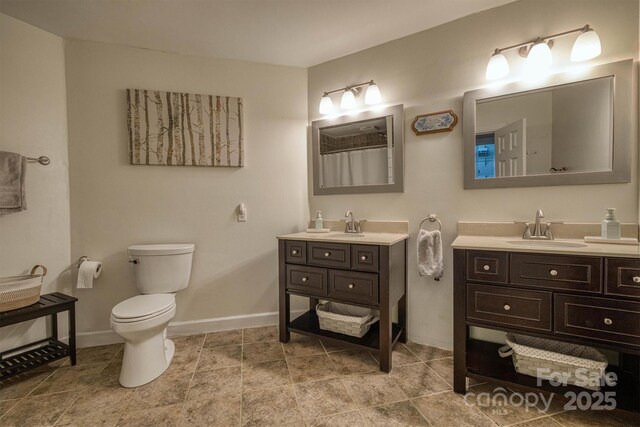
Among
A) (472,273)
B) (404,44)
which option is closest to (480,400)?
(472,273)

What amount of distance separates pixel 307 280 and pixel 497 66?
72.8 inches

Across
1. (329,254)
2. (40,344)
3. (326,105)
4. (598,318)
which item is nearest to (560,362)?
(598,318)

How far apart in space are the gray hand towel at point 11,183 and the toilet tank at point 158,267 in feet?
2.21

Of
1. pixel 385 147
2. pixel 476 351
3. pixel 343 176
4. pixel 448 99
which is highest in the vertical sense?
pixel 448 99

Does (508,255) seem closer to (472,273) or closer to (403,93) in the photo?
(472,273)

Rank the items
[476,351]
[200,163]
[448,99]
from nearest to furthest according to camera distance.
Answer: [476,351]
[448,99]
[200,163]

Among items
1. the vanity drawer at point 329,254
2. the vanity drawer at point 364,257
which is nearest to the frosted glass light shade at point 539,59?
the vanity drawer at point 364,257

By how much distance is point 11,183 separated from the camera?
167 centimetres

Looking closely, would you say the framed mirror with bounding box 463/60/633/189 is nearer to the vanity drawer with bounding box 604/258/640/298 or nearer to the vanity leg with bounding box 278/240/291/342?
the vanity drawer with bounding box 604/258/640/298

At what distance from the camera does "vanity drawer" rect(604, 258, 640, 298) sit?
3.65 ft

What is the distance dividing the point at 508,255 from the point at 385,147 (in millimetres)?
1139

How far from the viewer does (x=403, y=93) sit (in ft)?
6.63

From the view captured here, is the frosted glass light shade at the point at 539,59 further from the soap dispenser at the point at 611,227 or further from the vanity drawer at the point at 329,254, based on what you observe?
the vanity drawer at the point at 329,254

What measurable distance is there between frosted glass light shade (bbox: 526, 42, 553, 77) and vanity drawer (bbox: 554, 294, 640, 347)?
4.26 feet
